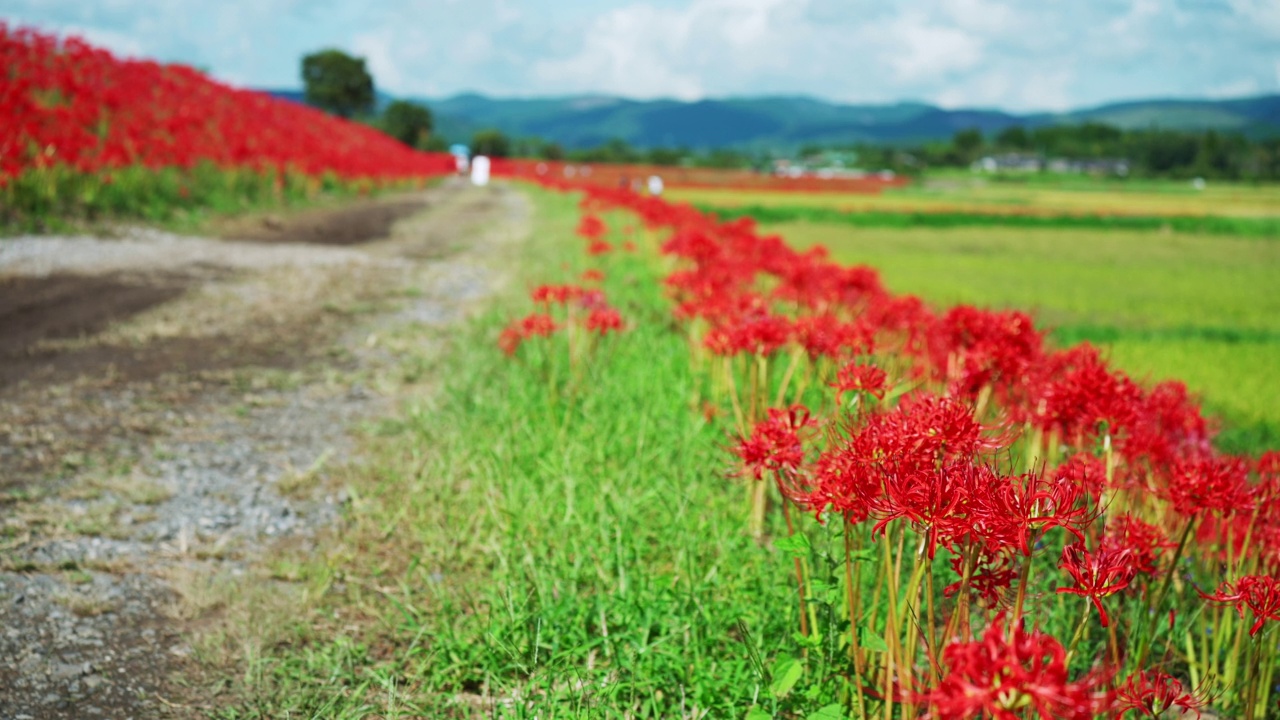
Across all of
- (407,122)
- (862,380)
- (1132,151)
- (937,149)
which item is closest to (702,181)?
(407,122)

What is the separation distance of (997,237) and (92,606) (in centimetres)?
2847

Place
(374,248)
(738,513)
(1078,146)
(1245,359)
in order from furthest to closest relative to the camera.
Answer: (1078,146), (374,248), (1245,359), (738,513)

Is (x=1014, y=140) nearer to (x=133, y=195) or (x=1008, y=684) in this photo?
(x=133, y=195)

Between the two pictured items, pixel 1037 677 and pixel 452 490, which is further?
pixel 452 490

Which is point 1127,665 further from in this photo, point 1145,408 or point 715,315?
point 715,315

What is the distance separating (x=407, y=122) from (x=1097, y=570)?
7377 centimetres

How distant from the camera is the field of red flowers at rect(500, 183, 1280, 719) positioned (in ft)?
4.79

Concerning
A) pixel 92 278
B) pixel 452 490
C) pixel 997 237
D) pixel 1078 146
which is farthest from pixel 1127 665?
pixel 1078 146

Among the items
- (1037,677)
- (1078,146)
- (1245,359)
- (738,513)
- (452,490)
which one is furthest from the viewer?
(1078,146)

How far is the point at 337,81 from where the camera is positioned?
212 feet

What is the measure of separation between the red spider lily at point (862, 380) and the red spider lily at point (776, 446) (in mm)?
138

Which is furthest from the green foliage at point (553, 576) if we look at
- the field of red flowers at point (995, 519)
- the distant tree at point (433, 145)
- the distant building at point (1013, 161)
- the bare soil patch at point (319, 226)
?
the distant building at point (1013, 161)

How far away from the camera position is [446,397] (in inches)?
210

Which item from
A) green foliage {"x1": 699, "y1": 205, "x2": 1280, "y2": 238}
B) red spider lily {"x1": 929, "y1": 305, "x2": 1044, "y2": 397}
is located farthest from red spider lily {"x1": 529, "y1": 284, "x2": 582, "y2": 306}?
green foliage {"x1": 699, "y1": 205, "x2": 1280, "y2": 238}
